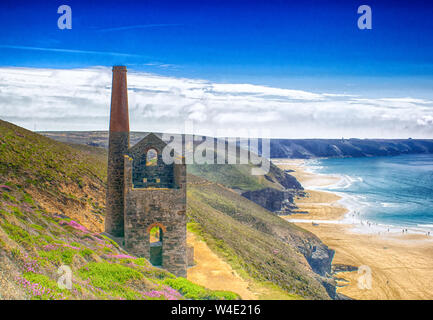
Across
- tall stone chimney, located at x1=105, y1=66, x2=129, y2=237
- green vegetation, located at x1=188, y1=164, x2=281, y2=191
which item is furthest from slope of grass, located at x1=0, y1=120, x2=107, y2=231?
green vegetation, located at x1=188, y1=164, x2=281, y2=191

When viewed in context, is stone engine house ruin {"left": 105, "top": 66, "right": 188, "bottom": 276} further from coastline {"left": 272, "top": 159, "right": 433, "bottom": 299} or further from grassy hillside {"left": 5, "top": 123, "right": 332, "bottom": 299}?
coastline {"left": 272, "top": 159, "right": 433, "bottom": 299}

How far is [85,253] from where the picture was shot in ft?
45.5

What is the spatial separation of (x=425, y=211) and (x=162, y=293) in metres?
76.6

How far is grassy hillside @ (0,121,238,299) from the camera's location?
31.6 feet

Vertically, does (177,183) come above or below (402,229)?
above

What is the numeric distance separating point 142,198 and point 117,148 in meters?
3.32

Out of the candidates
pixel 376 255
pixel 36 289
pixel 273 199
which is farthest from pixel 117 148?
pixel 273 199

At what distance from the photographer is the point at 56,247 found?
42.1ft

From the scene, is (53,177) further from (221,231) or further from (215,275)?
(221,231)

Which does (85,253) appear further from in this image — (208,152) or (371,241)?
(208,152)

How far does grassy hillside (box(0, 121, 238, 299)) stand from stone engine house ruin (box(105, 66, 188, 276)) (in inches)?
53.7
